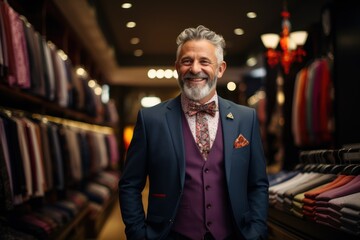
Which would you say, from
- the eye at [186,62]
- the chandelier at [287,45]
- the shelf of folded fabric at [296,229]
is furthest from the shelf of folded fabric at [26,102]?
the chandelier at [287,45]

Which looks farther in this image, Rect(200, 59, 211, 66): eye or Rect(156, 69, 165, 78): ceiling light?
Rect(156, 69, 165, 78): ceiling light

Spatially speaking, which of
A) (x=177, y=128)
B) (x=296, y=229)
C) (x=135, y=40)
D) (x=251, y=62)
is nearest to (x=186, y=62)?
(x=177, y=128)

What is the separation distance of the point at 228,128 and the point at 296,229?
0.84 metres

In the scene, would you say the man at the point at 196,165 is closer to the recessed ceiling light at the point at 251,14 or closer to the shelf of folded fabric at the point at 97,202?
the recessed ceiling light at the point at 251,14

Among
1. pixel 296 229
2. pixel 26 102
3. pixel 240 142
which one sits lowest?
pixel 296 229

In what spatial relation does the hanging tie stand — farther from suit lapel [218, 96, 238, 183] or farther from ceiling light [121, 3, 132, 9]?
ceiling light [121, 3, 132, 9]

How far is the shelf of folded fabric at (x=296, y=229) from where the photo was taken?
2568 millimetres

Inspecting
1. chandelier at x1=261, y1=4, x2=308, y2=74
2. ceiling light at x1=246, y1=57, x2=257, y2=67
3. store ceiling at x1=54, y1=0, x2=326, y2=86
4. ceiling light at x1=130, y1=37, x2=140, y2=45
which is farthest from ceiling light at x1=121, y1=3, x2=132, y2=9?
ceiling light at x1=246, y1=57, x2=257, y2=67

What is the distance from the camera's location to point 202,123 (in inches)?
105

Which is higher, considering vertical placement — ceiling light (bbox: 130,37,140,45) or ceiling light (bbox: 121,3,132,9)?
ceiling light (bbox: 130,37,140,45)

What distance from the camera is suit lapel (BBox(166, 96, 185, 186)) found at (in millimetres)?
2546

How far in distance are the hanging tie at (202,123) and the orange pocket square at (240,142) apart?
0.45 ft

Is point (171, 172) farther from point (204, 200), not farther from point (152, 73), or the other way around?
point (152, 73)

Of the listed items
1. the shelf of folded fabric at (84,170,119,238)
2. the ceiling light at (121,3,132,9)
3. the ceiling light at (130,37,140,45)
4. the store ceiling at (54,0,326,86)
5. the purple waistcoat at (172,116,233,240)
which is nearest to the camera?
the purple waistcoat at (172,116,233,240)
